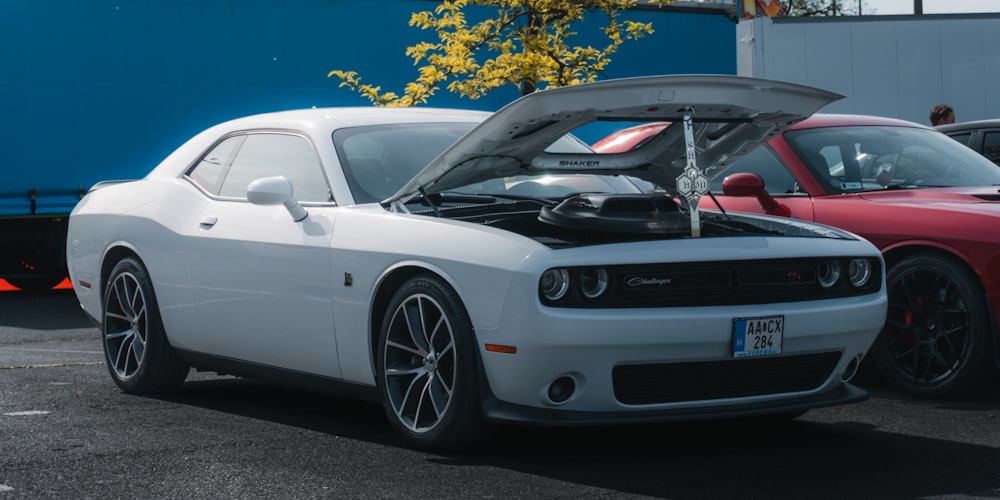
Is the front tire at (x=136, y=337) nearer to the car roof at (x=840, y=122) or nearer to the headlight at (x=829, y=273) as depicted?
the headlight at (x=829, y=273)

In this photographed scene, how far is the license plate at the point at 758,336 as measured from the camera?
5176 millimetres

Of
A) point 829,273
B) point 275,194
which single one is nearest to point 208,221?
point 275,194

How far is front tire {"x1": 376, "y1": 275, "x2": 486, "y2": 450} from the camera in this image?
5.22m

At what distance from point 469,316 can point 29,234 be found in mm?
10544

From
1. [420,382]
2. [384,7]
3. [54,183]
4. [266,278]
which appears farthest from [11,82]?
[420,382]

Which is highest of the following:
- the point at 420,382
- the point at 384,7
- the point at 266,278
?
the point at 384,7

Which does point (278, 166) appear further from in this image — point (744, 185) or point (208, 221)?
point (744, 185)

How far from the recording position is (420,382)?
549cm

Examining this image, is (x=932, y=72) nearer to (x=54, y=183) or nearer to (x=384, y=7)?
(x=384, y=7)

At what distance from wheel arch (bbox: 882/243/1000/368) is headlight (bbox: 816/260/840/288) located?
1403 millimetres

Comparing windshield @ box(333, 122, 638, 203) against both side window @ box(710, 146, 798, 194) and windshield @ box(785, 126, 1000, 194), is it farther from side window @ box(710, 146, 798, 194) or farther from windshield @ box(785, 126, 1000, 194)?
windshield @ box(785, 126, 1000, 194)

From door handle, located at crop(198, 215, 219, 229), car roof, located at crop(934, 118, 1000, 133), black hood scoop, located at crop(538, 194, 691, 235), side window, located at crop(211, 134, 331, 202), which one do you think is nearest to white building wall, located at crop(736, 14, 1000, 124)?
car roof, located at crop(934, 118, 1000, 133)

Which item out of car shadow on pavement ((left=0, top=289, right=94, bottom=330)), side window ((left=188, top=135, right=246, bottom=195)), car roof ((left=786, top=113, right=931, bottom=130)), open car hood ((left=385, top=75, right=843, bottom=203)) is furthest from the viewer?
car shadow on pavement ((left=0, top=289, right=94, bottom=330))

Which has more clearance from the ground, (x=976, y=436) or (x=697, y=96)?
(x=697, y=96)
